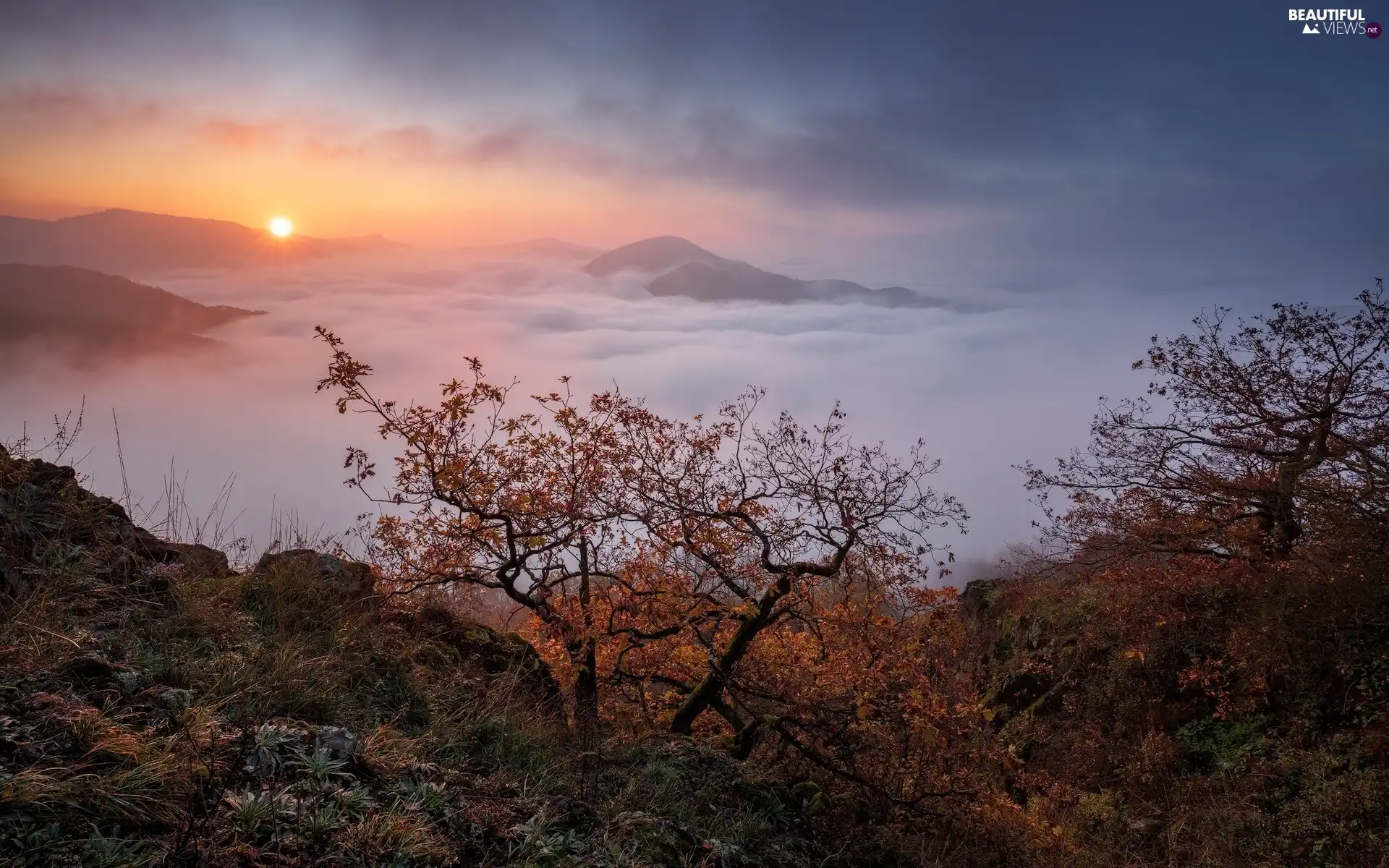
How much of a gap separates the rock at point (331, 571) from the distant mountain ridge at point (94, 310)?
111 metres

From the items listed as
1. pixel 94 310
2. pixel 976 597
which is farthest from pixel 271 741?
pixel 94 310

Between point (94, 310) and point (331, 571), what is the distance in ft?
410

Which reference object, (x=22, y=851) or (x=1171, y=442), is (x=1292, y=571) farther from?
(x=22, y=851)

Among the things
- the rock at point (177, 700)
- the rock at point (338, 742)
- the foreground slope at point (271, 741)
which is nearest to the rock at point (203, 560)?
the foreground slope at point (271, 741)

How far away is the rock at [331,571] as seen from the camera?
7.80 metres

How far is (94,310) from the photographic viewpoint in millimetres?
105312

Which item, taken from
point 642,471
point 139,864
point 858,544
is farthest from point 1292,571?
point 139,864

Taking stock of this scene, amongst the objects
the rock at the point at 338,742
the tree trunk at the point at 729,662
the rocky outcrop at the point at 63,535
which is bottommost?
the tree trunk at the point at 729,662

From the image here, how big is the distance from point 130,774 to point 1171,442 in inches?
604

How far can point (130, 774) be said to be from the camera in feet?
12.2

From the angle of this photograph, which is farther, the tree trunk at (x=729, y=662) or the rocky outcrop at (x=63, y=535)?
the tree trunk at (x=729, y=662)

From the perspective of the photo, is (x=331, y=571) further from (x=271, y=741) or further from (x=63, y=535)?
(x=271, y=741)

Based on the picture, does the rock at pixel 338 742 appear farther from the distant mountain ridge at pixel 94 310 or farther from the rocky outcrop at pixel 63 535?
the distant mountain ridge at pixel 94 310

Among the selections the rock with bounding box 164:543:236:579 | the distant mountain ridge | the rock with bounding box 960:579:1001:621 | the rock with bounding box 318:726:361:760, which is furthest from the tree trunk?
the distant mountain ridge
